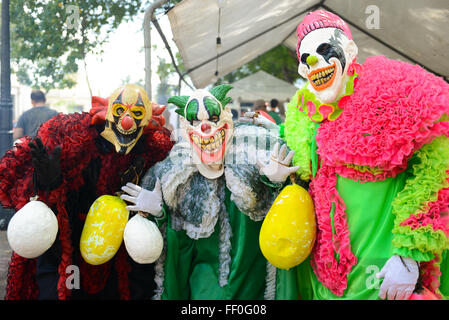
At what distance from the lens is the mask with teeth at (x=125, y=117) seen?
2.53 m

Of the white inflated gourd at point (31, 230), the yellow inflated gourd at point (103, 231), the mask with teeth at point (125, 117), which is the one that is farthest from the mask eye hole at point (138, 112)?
the white inflated gourd at point (31, 230)

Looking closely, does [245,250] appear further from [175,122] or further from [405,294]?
[175,122]

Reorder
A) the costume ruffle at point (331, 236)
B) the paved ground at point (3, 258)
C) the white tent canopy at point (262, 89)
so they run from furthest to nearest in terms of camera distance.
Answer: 1. the white tent canopy at point (262, 89)
2. the paved ground at point (3, 258)
3. the costume ruffle at point (331, 236)

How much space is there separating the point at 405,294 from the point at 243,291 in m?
0.91

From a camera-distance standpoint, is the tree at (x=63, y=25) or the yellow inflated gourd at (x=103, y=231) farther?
the tree at (x=63, y=25)

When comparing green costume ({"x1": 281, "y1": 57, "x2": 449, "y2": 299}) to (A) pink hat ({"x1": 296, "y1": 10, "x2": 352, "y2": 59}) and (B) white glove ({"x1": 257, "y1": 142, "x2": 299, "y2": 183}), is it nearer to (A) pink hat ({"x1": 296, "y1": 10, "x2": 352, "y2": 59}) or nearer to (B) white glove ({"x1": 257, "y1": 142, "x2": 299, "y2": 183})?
(B) white glove ({"x1": 257, "y1": 142, "x2": 299, "y2": 183})

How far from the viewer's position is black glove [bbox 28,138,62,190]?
2.33 metres

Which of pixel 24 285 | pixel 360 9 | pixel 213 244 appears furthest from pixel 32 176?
pixel 360 9

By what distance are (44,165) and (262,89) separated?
28.4 feet

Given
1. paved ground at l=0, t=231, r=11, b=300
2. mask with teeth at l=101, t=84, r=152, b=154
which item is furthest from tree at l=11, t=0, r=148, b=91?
mask with teeth at l=101, t=84, r=152, b=154

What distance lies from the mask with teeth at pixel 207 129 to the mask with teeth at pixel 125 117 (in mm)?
225

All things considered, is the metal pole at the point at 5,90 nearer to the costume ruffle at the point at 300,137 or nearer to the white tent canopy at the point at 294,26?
the white tent canopy at the point at 294,26

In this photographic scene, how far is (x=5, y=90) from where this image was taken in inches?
198

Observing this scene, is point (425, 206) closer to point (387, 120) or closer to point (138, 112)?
point (387, 120)
